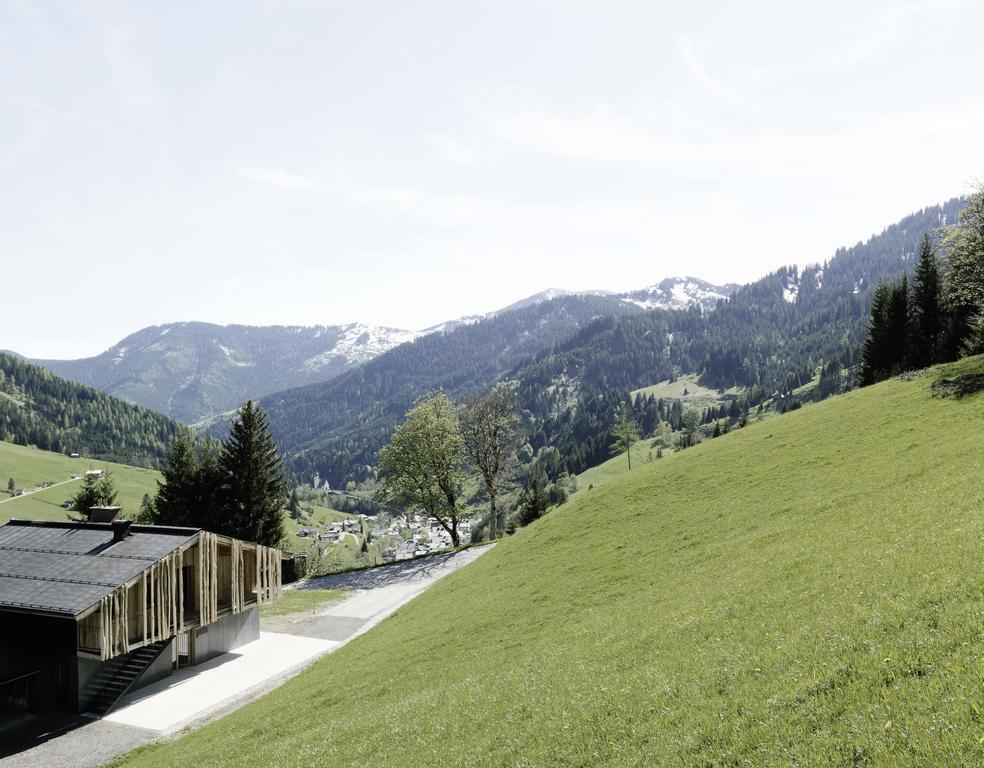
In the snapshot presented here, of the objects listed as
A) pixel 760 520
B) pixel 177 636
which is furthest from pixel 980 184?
pixel 177 636

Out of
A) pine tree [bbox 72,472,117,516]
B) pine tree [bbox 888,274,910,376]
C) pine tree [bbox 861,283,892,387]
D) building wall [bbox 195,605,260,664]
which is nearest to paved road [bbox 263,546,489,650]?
building wall [bbox 195,605,260,664]

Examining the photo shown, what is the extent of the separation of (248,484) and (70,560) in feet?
114

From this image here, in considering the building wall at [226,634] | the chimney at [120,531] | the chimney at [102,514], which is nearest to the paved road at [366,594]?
the building wall at [226,634]

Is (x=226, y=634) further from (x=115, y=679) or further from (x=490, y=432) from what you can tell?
(x=490, y=432)

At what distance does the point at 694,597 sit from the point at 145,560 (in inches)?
1281

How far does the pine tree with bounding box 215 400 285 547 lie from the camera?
7100cm

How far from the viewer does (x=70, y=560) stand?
36812mm

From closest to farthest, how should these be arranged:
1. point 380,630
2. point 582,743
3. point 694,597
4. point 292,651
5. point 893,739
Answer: point 893,739 < point 582,743 < point 694,597 < point 380,630 < point 292,651

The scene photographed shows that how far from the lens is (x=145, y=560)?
117ft

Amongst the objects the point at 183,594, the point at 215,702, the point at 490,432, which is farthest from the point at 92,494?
the point at 215,702

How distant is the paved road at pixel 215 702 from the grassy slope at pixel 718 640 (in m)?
3.01

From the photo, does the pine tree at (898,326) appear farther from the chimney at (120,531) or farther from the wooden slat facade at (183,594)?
the chimney at (120,531)

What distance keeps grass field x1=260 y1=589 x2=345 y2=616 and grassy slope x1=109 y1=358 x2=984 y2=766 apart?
18.5 m

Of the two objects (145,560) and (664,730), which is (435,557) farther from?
(664,730)
